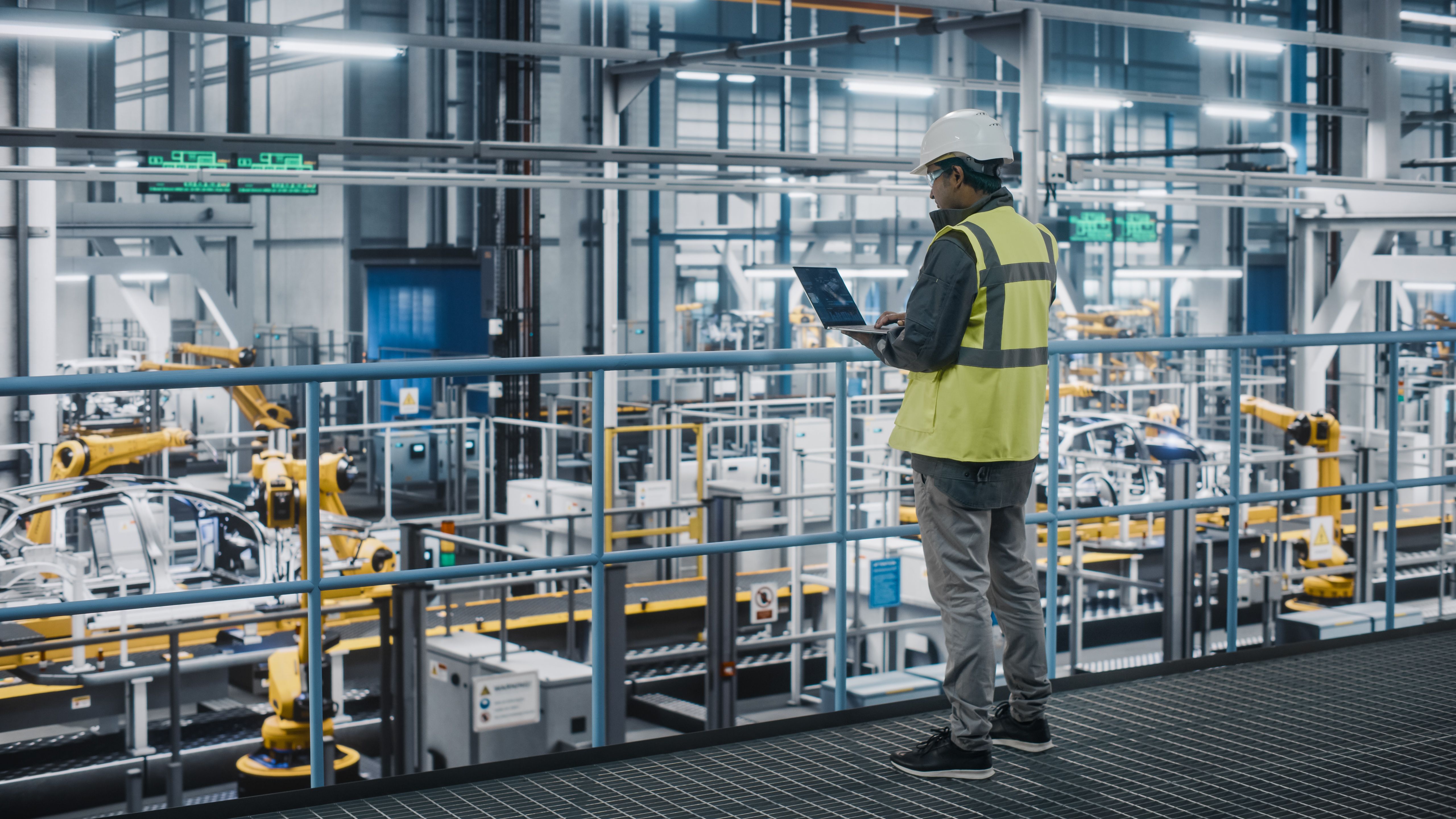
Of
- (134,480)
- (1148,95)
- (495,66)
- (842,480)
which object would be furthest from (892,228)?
(842,480)

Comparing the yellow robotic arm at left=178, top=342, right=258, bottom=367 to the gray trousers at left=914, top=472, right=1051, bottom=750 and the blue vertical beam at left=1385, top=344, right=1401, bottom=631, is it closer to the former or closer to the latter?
the blue vertical beam at left=1385, top=344, right=1401, bottom=631

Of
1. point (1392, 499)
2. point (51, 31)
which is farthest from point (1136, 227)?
point (1392, 499)

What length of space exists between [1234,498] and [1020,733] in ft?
4.25

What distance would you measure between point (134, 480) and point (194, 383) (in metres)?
6.18

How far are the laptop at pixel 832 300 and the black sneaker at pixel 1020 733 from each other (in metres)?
1.13

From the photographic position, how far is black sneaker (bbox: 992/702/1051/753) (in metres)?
3.55

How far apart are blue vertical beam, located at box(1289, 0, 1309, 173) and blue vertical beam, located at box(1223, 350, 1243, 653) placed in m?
15.9

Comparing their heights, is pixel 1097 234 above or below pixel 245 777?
above

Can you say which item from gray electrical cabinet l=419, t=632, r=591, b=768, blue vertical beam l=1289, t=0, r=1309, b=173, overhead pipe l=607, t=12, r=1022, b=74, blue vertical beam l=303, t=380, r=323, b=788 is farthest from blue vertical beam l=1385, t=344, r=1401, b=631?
blue vertical beam l=1289, t=0, r=1309, b=173

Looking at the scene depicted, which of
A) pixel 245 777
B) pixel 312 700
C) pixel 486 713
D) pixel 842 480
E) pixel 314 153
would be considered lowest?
pixel 245 777

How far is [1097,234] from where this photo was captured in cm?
1825

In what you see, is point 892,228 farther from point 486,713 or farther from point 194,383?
point 194,383

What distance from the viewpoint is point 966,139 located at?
10.1ft

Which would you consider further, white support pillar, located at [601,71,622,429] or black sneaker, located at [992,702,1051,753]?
white support pillar, located at [601,71,622,429]
